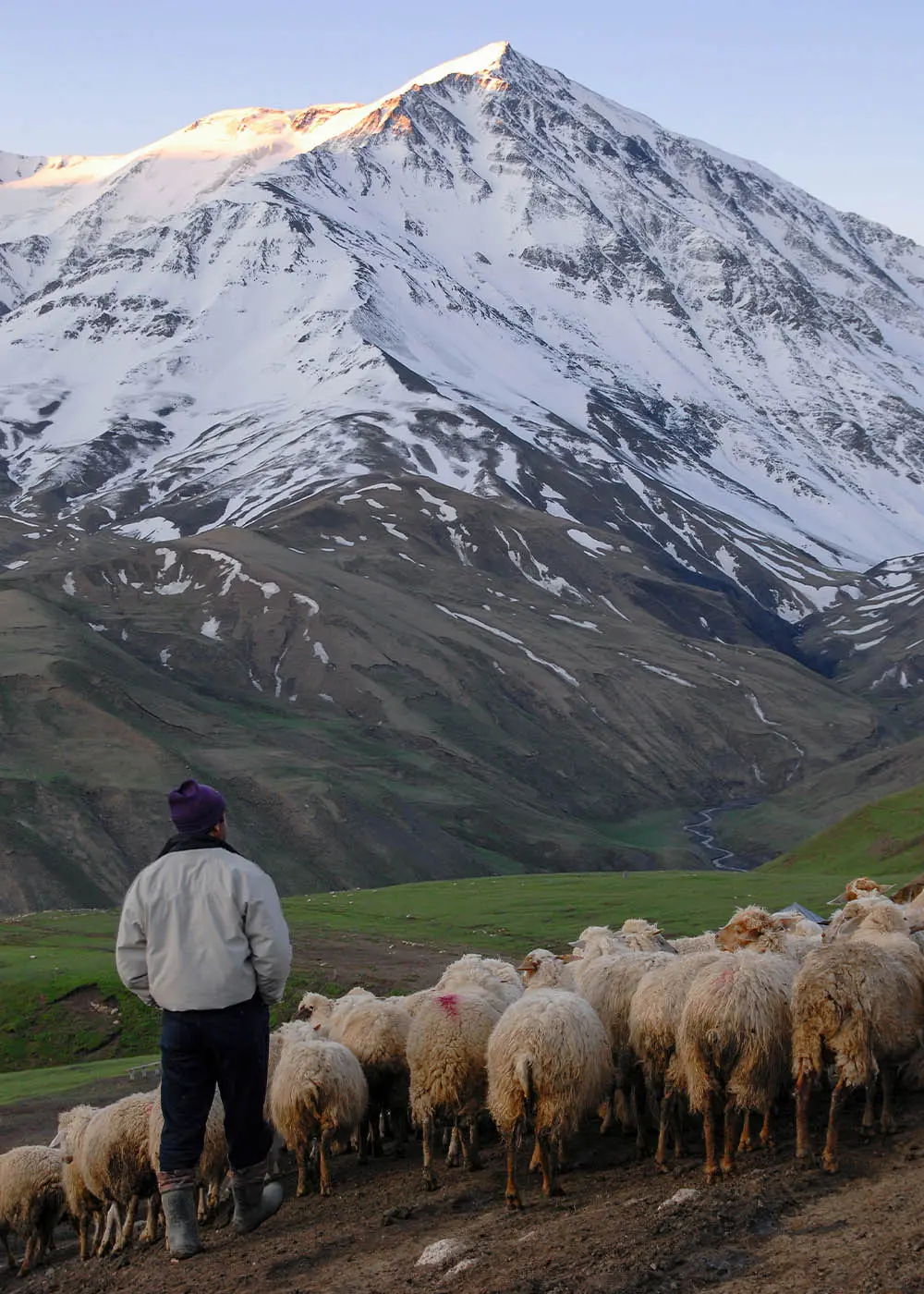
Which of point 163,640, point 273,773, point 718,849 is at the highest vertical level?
point 163,640

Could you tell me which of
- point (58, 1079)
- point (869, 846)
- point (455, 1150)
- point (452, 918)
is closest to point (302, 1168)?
point (455, 1150)

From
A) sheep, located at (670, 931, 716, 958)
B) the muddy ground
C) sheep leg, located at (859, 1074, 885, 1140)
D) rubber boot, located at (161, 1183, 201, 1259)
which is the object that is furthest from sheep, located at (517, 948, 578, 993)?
rubber boot, located at (161, 1183, 201, 1259)

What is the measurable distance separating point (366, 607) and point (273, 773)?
53.6 meters

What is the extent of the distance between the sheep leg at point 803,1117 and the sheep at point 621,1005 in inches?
99.4

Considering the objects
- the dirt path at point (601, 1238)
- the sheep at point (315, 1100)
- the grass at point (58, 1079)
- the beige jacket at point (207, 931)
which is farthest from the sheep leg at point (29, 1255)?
the grass at point (58, 1079)

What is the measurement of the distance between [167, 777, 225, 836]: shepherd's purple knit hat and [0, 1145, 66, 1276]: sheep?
389 inches

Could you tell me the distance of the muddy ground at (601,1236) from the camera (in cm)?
1223

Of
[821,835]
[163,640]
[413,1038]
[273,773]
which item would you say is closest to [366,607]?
[163,640]

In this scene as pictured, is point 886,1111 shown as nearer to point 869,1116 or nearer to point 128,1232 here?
point 869,1116

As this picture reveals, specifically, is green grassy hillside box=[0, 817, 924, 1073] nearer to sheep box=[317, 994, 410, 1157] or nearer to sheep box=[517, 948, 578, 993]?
sheep box=[517, 948, 578, 993]

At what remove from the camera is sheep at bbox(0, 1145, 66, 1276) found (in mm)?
20391

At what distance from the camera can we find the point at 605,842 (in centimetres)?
12912

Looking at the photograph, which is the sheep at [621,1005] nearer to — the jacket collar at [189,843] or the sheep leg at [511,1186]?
the sheep leg at [511,1186]

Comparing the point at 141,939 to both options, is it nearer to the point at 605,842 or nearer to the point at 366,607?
the point at 605,842
